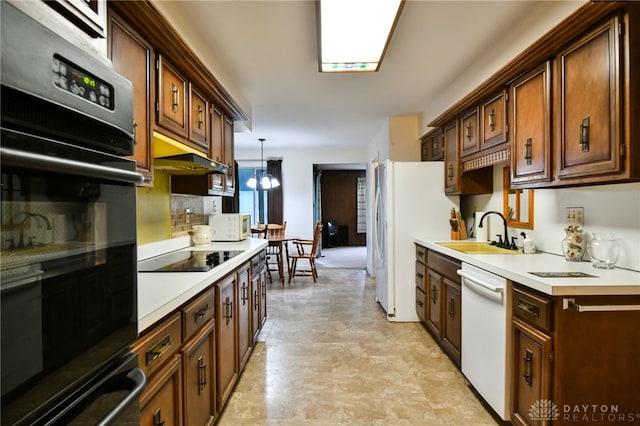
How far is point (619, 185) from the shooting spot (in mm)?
1804

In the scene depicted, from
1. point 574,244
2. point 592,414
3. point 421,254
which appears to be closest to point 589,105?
point 574,244

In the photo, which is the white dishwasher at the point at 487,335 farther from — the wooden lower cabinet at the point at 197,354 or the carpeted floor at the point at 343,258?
the carpeted floor at the point at 343,258

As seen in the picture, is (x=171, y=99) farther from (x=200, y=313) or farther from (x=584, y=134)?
(x=584, y=134)

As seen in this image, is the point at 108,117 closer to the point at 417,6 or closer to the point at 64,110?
the point at 64,110

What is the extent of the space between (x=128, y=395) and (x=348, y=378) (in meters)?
1.94

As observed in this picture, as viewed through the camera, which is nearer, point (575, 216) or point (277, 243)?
point (575, 216)

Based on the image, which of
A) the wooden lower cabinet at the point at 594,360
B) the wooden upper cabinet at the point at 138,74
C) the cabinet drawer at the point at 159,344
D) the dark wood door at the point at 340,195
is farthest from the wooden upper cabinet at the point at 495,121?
the dark wood door at the point at 340,195

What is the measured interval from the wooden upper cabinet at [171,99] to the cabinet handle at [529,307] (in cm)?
215

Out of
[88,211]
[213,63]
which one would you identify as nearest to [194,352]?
[88,211]

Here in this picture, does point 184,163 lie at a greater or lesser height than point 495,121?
lesser

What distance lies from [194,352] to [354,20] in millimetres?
2003

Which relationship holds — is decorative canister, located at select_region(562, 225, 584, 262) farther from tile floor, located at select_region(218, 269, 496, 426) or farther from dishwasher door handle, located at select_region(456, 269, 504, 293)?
tile floor, located at select_region(218, 269, 496, 426)

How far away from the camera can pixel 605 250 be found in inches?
70.8

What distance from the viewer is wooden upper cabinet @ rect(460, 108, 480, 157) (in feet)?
9.42
